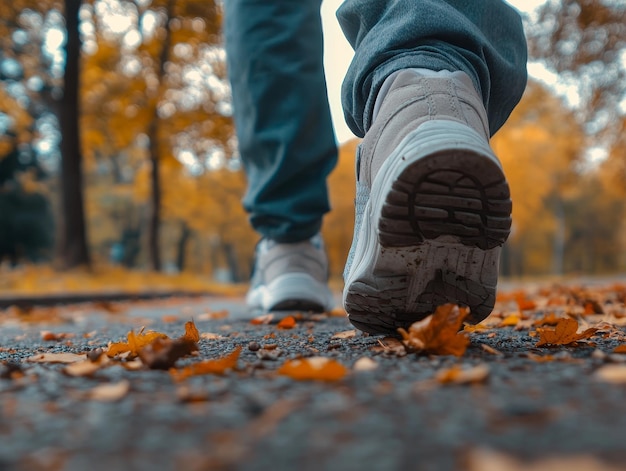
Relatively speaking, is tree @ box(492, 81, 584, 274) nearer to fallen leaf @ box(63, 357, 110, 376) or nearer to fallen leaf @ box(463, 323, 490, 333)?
fallen leaf @ box(463, 323, 490, 333)

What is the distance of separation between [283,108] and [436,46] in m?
0.86

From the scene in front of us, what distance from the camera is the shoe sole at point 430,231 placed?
1114 mm

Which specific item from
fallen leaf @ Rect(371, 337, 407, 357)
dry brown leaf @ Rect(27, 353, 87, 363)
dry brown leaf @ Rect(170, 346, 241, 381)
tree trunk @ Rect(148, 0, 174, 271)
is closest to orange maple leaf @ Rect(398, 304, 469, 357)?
fallen leaf @ Rect(371, 337, 407, 357)

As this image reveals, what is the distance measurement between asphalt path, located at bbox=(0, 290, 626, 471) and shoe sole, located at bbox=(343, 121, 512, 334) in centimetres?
24

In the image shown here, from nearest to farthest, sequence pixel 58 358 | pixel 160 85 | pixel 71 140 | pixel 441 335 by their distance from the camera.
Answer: pixel 441 335, pixel 58 358, pixel 71 140, pixel 160 85

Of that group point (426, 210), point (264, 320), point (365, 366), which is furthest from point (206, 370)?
point (264, 320)

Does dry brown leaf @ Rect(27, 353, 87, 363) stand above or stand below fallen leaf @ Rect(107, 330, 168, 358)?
below

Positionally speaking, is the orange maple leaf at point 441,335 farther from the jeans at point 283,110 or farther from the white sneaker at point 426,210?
the jeans at point 283,110

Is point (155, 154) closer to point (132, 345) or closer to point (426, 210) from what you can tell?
point (132, 345)

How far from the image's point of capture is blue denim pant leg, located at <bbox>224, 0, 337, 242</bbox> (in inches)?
85.9

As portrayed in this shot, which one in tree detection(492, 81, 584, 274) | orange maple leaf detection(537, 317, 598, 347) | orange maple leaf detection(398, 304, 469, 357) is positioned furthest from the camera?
tree detection(492, 81, 584, 274)

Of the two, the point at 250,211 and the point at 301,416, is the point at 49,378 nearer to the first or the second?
the point at 301,416

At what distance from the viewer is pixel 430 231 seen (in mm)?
1171

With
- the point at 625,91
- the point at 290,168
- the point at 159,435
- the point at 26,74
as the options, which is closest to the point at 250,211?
the point at 290,168
